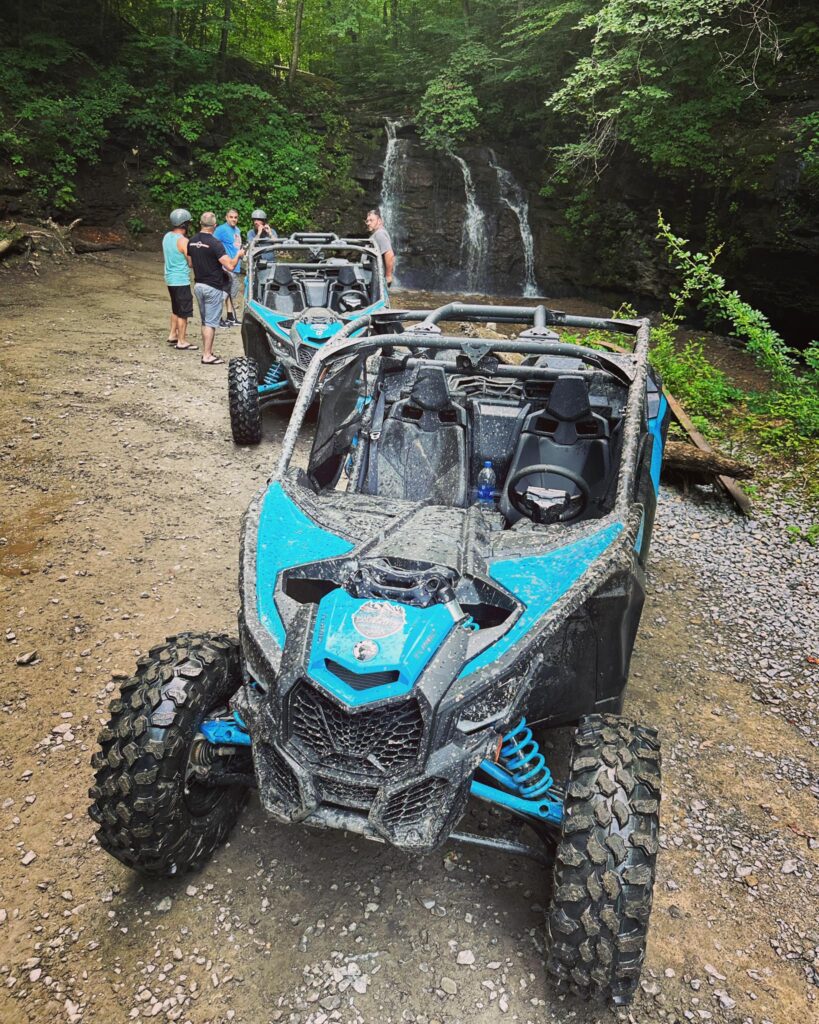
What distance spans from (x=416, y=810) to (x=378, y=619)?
544 mm

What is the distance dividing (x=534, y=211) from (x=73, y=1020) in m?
16.9

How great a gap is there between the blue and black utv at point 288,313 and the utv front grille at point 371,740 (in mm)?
4414

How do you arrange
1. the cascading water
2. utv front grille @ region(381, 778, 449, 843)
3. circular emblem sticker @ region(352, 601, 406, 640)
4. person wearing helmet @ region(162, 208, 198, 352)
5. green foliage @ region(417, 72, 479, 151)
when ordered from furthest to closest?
green foliage @ region(417, 72, 479, 151), the cascading water, person wearing helmet @ region(162, 208, 198, 352), circular emblem sticker @ region(352, 601, 406, 640), utv front grille @ region(381, 778, 449, 843)

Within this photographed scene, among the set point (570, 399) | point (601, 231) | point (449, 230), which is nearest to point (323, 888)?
point (570, 399)

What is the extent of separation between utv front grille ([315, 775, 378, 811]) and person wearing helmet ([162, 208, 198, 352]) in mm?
7291

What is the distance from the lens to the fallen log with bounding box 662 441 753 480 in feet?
18.1

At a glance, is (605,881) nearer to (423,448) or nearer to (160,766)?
(160,766)

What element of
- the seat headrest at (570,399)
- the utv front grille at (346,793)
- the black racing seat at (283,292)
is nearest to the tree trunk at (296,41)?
the black racing seat at (283,292)

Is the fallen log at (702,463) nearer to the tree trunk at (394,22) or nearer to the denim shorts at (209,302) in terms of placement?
the denim shorts at (209,302)

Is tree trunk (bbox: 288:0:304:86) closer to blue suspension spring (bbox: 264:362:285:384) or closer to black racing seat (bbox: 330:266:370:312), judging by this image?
black racing seat (bbox: 330:266:370:312)

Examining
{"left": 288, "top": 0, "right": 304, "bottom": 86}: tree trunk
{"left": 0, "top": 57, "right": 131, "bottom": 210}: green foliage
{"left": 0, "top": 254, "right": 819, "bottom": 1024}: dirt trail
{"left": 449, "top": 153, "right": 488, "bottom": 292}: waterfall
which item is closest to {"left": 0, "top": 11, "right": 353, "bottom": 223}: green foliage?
{"left": 0, "top": 57, "right": 131, "bottom": 210}: green foliage

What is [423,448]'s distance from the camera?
3.86 meters

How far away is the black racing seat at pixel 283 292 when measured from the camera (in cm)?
762

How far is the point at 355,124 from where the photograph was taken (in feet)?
60.3
